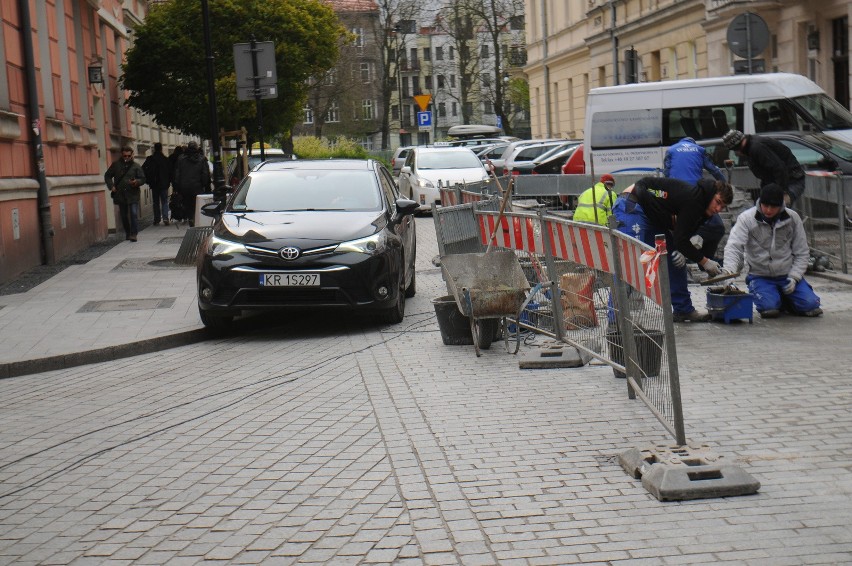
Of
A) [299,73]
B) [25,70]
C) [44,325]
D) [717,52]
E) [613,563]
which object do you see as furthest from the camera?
[717,52]

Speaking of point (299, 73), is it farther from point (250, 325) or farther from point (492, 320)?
point (492, 320)

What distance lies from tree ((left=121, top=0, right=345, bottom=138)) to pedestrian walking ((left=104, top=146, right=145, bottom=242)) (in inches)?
246

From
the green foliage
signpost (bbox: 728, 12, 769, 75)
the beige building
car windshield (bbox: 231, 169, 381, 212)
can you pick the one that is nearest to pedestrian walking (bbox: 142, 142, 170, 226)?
the beige building

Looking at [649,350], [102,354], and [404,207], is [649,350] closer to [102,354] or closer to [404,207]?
[102,354]

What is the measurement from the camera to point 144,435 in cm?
757

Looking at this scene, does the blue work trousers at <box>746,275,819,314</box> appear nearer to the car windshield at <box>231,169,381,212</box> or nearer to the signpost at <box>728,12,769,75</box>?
the car windshield at <box>231,169,381,212</box>

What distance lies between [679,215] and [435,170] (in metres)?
18.5

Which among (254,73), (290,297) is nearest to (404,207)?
(290,297)

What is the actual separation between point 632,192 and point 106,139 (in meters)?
18.4

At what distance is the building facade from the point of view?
17359mm

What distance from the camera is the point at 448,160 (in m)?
30.2

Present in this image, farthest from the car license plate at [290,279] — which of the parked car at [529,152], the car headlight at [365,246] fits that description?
the parked car at [529,152]

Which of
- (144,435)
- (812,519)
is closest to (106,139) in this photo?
(144,435)

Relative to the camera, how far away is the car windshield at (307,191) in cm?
1275
